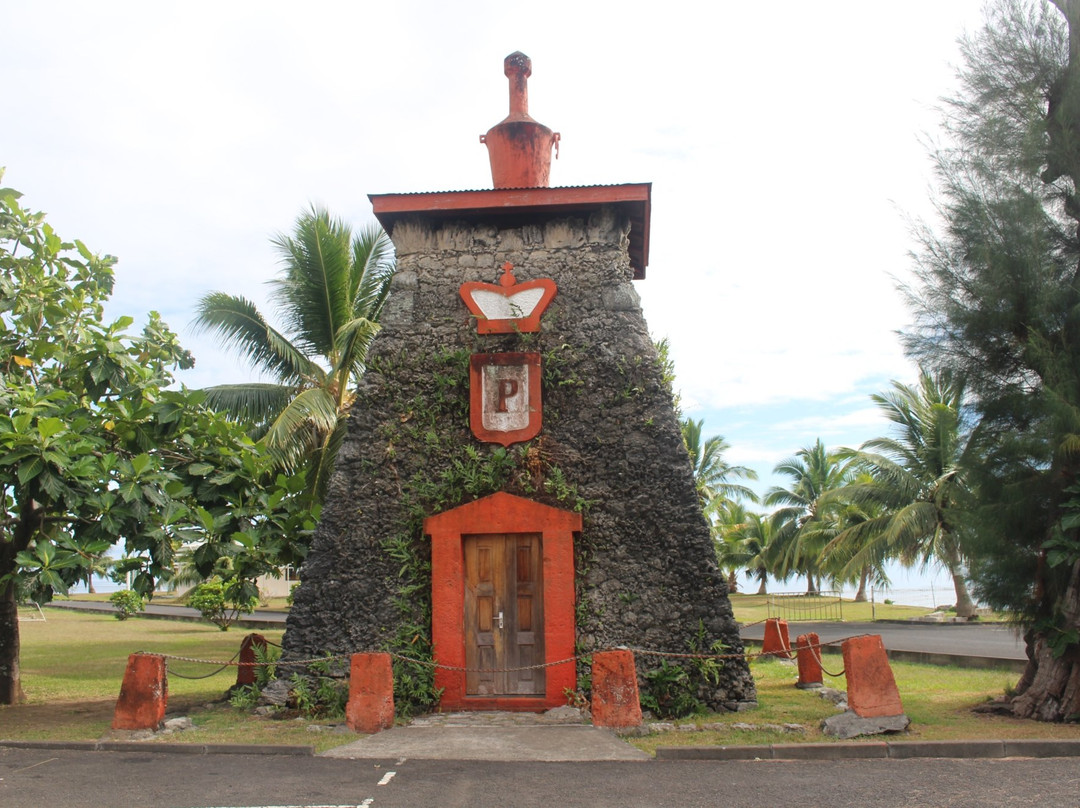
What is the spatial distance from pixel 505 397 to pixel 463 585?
205 centimetres

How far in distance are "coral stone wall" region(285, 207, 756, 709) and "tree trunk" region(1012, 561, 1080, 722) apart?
8.52ft

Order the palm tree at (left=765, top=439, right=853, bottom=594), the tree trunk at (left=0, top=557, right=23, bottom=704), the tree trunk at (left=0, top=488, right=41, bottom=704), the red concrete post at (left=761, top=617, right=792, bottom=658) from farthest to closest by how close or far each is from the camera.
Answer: the palm tree at (left=765, top=439, right=853, bottom=594), the red concrete post at (left=761, top=617, right=792, bottom=658), the tree trunk at (left=0, top=557, right=23, bottom=704), the tree trunk at (left=0, top=488, right=41, bottom=704)

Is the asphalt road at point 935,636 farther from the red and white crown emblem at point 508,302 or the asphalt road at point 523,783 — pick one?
the red and white crown emblem at point 508,302

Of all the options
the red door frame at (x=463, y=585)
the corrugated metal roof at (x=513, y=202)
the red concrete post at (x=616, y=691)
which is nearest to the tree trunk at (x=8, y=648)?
the red door frame at (x=463, y=585)

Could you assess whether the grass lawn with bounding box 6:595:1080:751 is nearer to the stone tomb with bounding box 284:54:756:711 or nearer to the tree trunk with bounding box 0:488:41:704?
the tree trunk with bounding box 0:488:41:704

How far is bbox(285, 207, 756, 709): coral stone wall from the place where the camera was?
888 centimetres

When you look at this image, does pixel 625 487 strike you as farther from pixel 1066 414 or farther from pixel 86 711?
pixel 86 711

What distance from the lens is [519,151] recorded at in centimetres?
1077

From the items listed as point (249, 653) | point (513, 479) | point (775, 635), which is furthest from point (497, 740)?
point (775, 635)

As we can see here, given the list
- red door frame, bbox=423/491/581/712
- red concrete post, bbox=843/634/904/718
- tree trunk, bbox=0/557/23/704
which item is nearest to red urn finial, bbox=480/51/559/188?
red door frame, bbox=423/491/581/712

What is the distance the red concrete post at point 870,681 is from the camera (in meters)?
7.33

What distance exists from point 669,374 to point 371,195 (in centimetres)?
399

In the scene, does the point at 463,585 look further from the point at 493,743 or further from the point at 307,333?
the point at 307,333

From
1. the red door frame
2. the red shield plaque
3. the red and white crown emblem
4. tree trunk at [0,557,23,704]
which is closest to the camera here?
the red door frame
